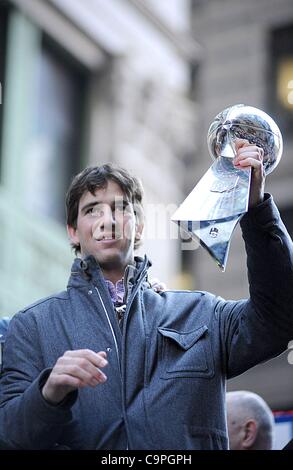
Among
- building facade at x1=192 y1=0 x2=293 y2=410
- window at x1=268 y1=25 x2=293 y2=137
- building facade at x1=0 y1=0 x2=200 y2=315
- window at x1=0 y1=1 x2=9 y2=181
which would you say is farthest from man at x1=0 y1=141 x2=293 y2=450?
window at x1=268 y1=25 x2=293 y2=137

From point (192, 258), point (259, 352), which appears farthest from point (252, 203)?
point (192, 258)

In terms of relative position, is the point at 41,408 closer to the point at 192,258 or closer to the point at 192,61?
the point at 192,61

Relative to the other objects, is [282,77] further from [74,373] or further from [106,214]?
[74,373]

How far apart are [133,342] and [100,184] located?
0.68m

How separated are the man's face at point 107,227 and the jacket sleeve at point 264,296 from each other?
1.67ft

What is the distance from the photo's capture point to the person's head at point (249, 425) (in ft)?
22.4

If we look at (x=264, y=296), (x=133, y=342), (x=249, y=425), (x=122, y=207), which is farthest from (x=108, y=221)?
(x=249, y=425)

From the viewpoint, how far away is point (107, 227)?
5.17 m

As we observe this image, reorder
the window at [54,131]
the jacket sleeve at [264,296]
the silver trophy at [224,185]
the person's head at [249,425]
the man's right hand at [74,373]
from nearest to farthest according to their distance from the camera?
the man's right hand at [74,373] → the silver trophy at [224,185] → the jacket sleeve at [264,296] → the person's head at [249,425] → the window at [54,131]

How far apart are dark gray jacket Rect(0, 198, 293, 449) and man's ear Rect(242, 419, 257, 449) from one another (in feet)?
6.00

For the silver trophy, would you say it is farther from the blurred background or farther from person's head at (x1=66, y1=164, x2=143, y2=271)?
the blurred background

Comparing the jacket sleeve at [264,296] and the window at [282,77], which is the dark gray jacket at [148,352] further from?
the window at [282,77]

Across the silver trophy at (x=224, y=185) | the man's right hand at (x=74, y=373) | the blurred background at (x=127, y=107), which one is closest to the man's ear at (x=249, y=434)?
the silver trophy at (x=224, y=185)

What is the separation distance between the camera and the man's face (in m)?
5.17
